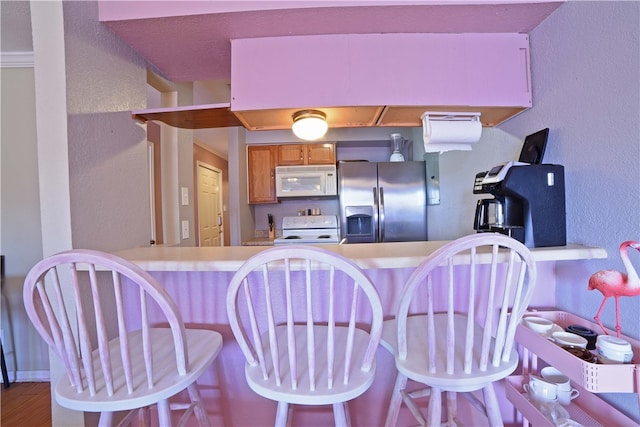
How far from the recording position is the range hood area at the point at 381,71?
137 centimetres

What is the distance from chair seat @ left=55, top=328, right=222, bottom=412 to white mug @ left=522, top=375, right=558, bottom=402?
1.17m

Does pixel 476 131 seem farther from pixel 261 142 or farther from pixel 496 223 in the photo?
pixel 261 142

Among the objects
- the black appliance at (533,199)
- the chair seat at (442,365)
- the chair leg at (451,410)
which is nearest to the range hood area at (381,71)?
the black appliance at (533,199)

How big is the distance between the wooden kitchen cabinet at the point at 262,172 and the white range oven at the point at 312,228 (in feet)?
1.44

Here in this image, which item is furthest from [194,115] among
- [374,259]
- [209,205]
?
[209,205]

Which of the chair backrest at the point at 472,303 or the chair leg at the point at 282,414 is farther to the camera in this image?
the chair leg at the point at 282,414

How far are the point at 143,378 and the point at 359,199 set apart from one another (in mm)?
2646

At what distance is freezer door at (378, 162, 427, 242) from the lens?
3188 mm

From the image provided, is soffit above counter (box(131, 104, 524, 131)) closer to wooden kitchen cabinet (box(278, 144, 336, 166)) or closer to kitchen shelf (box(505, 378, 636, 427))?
kitchen shelf (box(505, 378, 636, 427))

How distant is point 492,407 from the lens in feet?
3.05

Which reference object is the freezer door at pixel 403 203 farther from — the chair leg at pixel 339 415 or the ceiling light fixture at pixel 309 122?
the chair leg at pixel 339 415

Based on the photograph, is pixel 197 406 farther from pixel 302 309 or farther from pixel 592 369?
pixel 592 369

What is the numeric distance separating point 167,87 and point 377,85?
146cm

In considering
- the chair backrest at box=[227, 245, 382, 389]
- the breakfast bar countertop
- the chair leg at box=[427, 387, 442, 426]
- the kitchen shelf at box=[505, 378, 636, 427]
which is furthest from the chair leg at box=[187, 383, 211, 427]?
the kitchen shelf at box=[505, 378, 636, 427]
